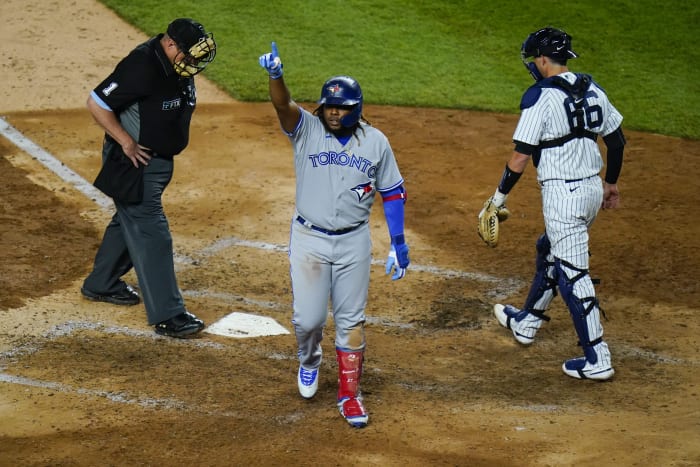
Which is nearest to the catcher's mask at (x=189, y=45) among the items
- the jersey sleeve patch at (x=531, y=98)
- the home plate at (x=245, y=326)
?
the home plate at (x=245, y=326)

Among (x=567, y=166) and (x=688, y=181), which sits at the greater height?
(x=567, y=166)

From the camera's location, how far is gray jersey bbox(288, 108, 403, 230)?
228 inches

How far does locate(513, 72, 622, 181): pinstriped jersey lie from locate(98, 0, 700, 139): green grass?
5554mm

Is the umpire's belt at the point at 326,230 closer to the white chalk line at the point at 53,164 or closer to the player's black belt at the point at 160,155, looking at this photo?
the player's black belt at the point at 160,155

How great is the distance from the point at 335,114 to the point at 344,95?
13cm

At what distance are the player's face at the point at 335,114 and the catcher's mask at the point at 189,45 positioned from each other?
4.45 ft

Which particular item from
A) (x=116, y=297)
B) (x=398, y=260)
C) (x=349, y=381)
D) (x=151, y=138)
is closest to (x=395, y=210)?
(x=398, y=260)

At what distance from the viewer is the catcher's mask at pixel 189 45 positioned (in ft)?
22.1

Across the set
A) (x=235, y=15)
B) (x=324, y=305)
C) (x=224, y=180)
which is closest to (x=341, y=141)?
(x=324, y=305)

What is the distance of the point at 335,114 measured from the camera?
18.9ft

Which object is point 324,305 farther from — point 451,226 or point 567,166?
point 451,226

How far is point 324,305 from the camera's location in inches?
234

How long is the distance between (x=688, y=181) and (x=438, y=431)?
5591 mm

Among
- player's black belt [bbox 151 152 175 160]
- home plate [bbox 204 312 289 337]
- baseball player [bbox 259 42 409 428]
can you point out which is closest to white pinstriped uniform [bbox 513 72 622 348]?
baseball player [bbox 259 42 409 428]
